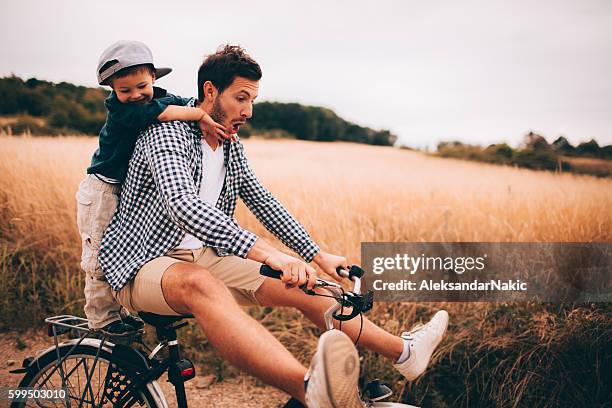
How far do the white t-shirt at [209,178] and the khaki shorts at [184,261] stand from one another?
40 millimetres

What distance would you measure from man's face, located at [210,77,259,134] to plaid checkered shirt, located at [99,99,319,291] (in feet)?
0.38

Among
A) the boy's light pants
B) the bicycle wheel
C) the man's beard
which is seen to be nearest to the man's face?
the man's beard

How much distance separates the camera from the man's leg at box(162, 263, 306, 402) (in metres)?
1.62

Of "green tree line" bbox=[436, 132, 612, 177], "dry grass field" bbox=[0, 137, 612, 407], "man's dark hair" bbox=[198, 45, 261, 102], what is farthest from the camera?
"green tree line" bbox=[436, 132, 612, 177]

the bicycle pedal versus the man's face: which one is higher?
the man's face

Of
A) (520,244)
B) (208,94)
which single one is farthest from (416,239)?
(208,94)

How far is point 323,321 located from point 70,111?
29.9 ft

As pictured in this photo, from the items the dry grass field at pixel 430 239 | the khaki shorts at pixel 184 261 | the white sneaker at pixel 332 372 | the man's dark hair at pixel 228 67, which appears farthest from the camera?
the dry grass field at pixel 430 239

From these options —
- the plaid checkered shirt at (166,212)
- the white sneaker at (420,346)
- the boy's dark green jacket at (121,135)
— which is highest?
the boy's dark green jacket at (121,135)

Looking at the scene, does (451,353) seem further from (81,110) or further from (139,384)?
(81,110)

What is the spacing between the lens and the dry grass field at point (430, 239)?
2.92 m

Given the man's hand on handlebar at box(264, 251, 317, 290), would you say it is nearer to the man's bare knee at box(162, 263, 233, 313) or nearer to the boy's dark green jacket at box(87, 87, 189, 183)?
the man's bare knee at box(162, 263, 233, 313)

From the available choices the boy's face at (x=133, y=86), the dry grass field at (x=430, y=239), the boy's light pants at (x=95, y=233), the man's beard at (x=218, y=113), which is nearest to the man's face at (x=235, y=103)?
the man's beard at (x=218, y=113)

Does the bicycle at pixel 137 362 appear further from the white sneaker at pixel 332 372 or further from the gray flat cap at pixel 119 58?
the gray flat cap at pixel 119 58
